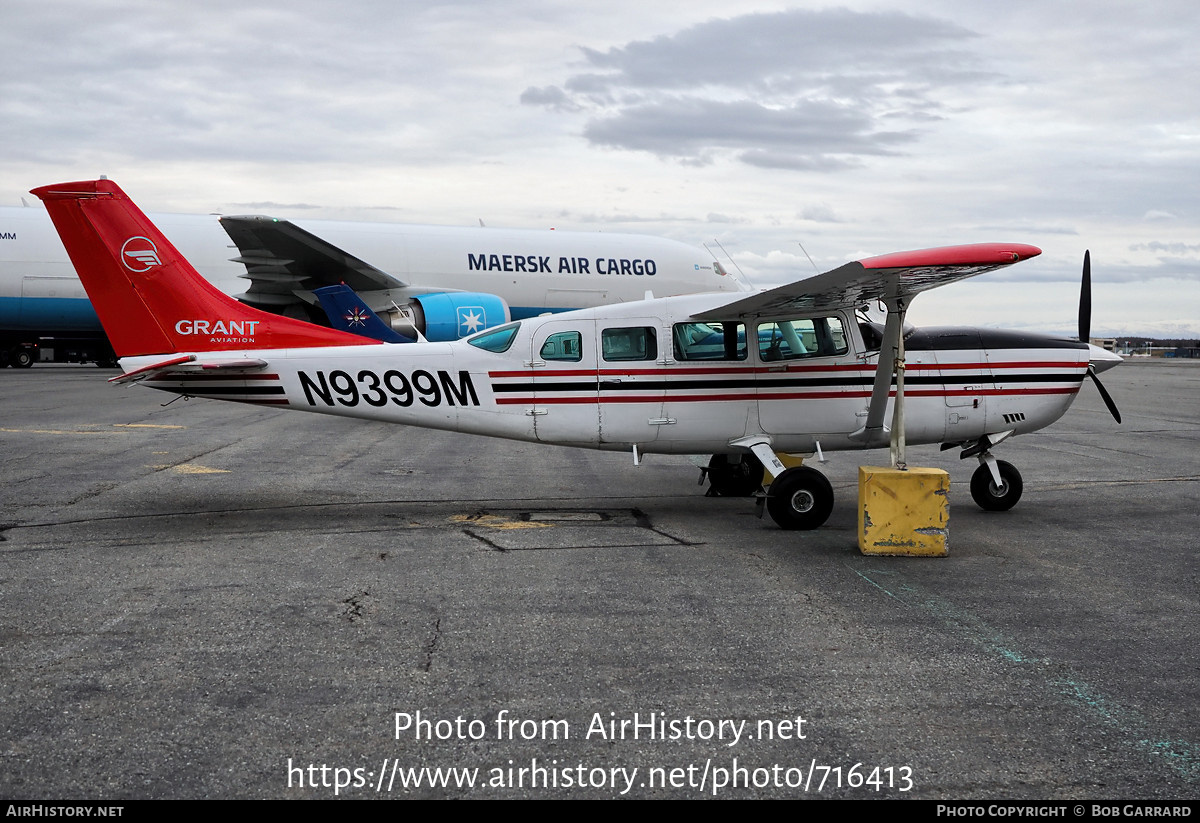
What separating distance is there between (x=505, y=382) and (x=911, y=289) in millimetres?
3953

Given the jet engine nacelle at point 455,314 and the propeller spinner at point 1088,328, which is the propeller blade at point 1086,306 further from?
the jet engine nacelle at point 455,314

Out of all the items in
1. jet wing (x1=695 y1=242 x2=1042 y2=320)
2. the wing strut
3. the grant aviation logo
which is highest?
the grant aviation logo

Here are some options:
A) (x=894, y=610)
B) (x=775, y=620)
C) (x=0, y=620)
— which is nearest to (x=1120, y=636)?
(x=894, y=610)

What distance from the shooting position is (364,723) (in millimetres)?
4527

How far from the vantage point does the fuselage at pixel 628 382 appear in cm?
1004

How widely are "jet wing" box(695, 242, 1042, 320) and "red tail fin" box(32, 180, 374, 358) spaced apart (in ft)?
14.0

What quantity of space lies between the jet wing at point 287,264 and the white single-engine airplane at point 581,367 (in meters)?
13.0

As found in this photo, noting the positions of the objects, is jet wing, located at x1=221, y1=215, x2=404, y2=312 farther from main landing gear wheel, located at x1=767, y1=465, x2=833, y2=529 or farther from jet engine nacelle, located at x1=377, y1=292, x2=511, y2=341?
main landing gear wheel, located at x1=767, y1=465, x2=833, y2=529

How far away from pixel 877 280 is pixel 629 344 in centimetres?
259

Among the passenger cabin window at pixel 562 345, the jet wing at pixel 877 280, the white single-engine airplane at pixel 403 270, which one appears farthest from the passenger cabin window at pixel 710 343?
the white single-engine airplane at pixel 403 270

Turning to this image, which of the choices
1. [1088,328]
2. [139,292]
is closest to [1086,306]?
[1088,328]

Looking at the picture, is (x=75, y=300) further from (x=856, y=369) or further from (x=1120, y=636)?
(x=1120, y=636)

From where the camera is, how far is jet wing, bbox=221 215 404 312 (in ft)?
77.5

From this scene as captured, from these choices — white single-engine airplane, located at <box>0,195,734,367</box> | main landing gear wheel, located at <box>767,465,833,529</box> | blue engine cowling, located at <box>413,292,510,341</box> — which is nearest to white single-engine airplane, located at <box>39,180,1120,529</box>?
main landing gear wheel, located at <box>767,465,833,529</box>
